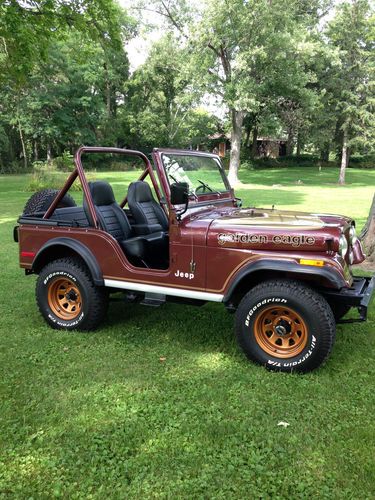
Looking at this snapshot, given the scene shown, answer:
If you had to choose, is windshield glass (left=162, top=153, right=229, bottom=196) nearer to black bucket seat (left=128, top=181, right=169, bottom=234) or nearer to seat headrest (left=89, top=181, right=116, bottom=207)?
black bucket seat (left=128, top=181, right=169, bottom=234)

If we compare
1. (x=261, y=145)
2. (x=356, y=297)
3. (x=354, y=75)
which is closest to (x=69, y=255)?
(x=356, y=297)

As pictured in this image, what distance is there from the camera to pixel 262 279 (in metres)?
3.73

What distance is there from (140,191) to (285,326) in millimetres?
2183

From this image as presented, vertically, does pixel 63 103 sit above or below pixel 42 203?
above

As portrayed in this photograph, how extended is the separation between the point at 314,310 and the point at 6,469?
228 cm

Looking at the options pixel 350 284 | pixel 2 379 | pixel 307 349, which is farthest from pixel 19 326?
pixel 350 284

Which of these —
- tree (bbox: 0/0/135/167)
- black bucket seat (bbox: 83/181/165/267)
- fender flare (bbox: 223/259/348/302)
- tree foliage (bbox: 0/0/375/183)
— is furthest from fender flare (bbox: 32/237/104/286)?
tree (bbox: 0/0/135/167)

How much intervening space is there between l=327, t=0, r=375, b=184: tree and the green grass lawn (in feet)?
89.4

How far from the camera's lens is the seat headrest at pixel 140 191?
4.73m

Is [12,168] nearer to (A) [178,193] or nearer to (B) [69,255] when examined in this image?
(B) [69,255]

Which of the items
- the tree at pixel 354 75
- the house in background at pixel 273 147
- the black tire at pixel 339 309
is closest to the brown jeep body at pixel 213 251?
the black tire at pixel 339 309

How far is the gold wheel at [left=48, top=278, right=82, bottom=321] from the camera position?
450cm

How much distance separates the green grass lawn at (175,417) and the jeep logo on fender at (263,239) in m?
1.04

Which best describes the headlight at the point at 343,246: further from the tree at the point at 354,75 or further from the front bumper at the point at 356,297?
the tree at the point at 354,75
